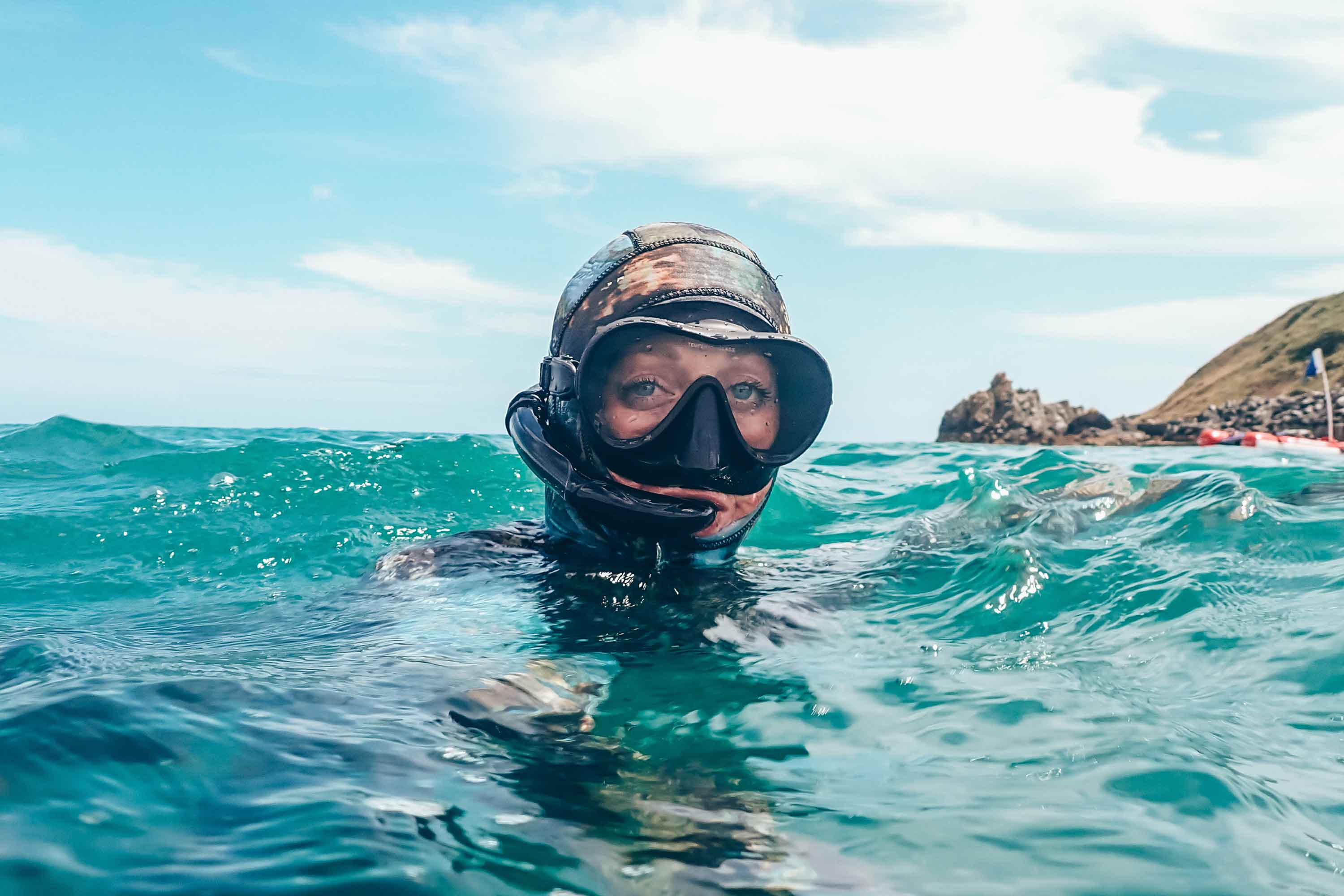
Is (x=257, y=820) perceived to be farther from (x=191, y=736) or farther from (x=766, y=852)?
(x=766, y=852)

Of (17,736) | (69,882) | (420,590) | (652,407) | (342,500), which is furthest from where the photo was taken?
(342,500)

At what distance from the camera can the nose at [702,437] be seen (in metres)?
3.09

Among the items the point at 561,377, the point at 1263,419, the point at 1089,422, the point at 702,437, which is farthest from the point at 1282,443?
the point at 561,377

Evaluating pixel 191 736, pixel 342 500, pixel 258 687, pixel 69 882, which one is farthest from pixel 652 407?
pixel 342 500

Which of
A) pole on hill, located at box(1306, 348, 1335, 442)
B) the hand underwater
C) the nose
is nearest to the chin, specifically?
the nose

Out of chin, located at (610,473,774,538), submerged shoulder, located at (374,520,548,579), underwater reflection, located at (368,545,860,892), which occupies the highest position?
chin, located at (610,473,774,538)

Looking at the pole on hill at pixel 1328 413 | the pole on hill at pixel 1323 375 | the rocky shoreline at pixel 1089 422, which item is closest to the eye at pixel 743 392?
the pole on hill at pixel 1323 375

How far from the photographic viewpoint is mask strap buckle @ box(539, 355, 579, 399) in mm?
3297

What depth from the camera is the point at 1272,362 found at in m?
44.4

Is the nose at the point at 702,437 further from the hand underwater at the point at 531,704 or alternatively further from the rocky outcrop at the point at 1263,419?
the rocky outcrop at the point at 1263,419

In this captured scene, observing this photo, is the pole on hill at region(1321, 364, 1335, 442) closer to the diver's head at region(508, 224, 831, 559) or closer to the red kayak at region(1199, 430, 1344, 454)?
the red kayak at region(1199, 430, 1344, 454)

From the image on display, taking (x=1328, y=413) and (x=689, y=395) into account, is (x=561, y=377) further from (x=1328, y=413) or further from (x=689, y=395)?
(x=1328, y=413)

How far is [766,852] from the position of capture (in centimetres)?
149

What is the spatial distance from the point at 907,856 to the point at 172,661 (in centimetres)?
203
